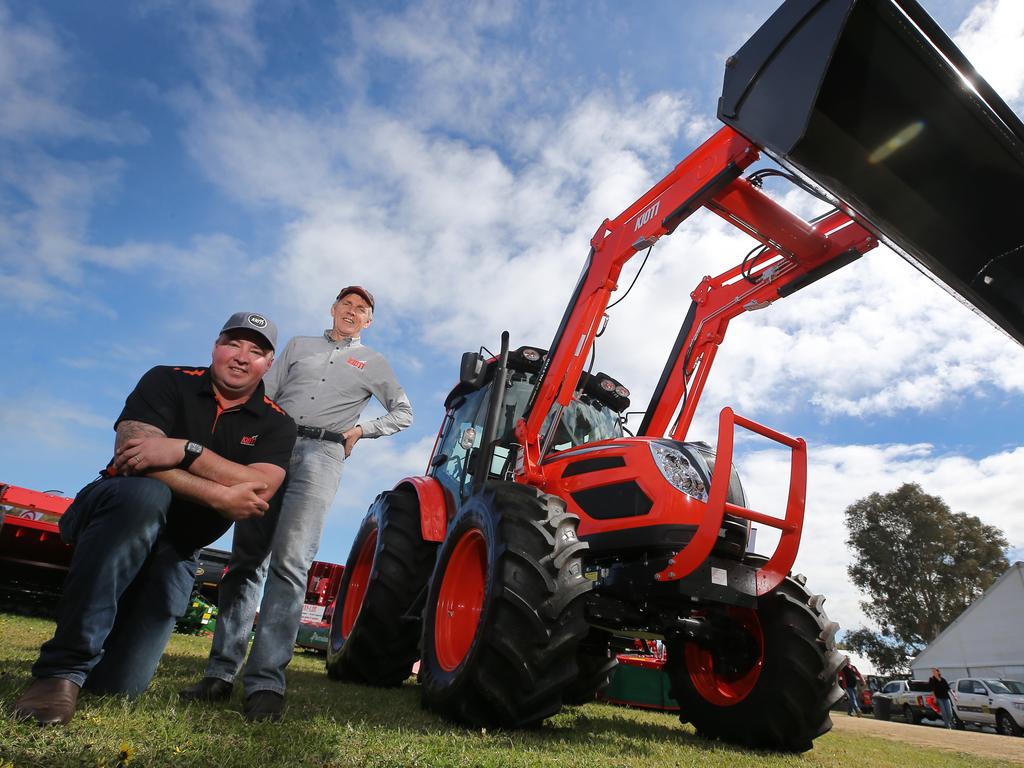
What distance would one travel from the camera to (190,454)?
7.54 feet

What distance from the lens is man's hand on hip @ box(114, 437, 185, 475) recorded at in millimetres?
2217

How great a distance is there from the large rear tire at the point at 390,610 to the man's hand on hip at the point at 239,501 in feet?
7.06

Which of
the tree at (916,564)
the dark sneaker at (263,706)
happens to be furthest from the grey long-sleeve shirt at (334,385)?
the tree at (916,564)

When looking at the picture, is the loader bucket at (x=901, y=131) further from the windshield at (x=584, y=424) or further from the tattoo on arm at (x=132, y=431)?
the tattoo on arm at (x=132, y=431)

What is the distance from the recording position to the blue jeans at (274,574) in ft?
9.50

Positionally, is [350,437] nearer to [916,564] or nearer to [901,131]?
[901,131]

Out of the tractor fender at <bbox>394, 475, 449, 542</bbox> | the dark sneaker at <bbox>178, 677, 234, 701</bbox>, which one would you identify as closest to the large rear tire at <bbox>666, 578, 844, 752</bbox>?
the tractor fender at <bbox>394, 475, 449, 542</bbox>

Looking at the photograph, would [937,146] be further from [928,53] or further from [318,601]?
[318,601]

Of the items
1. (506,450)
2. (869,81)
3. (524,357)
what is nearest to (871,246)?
(869,81)

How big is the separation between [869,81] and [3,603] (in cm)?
1055

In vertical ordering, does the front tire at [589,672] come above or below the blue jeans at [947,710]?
above

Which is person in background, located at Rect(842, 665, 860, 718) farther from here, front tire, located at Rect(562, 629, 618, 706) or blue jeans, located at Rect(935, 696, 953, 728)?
front tire, located at Rect(562, 629, 618, 706)

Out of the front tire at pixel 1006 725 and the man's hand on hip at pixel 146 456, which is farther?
the front tire at pixel 1006 725

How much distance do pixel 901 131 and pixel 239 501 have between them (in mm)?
3154
